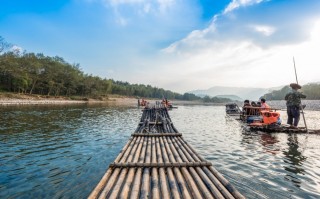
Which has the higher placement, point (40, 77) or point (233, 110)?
point (40, 77)

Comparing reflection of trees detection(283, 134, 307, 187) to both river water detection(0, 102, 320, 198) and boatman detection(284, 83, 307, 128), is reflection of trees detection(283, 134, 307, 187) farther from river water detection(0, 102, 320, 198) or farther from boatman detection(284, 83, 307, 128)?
boatman detection(284, 83, 307, 128)

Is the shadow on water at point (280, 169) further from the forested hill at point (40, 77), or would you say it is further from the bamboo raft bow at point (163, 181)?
the forested hill at point (40, 77)

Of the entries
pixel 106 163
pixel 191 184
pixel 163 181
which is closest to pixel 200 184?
pixel 191 184

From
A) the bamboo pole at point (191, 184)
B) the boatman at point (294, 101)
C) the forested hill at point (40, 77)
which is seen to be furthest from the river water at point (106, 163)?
the forested hill at point (40, 77)

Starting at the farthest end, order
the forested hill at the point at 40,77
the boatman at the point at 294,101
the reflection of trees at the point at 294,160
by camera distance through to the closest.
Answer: the forested hill at the point at 40,77 → the boatman at the point at 294,101 → the reflection of trees at the point at 294,160

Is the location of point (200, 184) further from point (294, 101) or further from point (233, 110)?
point (233, 110)

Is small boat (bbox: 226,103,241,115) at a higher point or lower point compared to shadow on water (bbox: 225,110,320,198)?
higher

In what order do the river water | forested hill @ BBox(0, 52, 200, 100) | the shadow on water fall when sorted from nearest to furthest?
the shadow on water → the river water → forested hill @ BBox(0, 52, 200, 100)

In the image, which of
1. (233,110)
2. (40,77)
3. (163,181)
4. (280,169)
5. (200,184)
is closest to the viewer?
(200,184)

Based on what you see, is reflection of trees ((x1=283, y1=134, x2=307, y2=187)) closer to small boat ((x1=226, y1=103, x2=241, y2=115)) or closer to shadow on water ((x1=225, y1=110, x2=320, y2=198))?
shadow on water ((x1=225, y1=110, x2=320, y2=198))

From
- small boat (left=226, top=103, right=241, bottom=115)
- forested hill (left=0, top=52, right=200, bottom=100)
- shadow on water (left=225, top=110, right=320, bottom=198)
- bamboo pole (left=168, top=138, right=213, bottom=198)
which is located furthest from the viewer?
forested hill (left=0, top=52, right=200, bottom=100)

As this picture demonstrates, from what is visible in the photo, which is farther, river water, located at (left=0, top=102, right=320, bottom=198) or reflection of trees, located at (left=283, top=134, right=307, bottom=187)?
reflection of trees, located at (left=283, top=134, right=307, bottom=187)

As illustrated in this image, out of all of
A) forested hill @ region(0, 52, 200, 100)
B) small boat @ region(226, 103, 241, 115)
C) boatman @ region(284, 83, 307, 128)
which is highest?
forested hill @ region(0, 52, 200, 100)

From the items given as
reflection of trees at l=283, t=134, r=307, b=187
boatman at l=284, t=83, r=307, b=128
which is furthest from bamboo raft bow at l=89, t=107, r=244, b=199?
boatman at l=284, t=83, r=307, b=128
